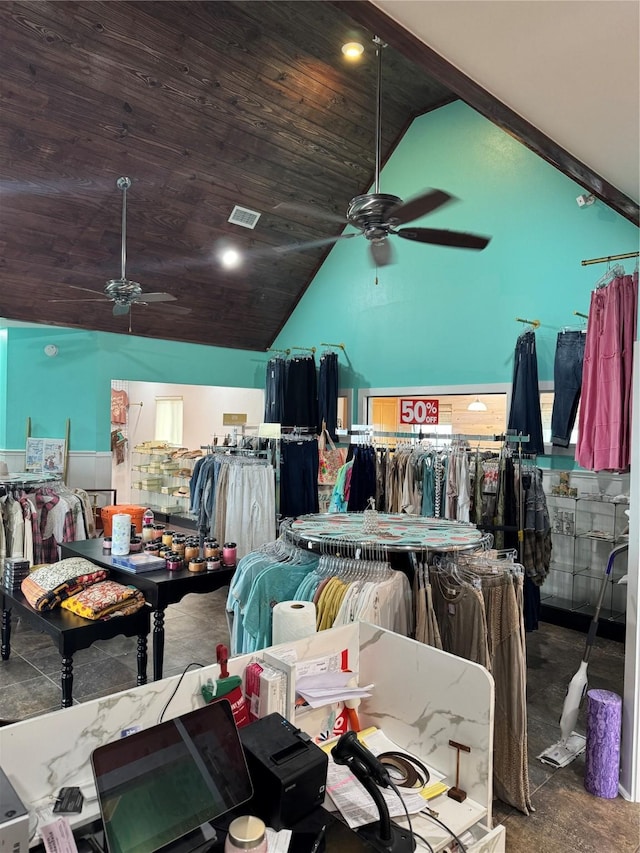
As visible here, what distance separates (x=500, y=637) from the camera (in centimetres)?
240

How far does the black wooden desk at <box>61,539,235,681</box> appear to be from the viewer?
3.24 m

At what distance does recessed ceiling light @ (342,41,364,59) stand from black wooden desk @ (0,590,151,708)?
4782 millimetres

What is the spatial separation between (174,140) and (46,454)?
4214mm

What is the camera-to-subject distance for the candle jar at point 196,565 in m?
3.45

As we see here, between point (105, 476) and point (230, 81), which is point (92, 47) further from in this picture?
point (105, 476)

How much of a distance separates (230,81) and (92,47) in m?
1.18

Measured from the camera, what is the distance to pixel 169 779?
126cm

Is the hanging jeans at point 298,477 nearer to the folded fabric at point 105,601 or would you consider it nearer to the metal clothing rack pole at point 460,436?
the metal clothing rack pole at point 460,436

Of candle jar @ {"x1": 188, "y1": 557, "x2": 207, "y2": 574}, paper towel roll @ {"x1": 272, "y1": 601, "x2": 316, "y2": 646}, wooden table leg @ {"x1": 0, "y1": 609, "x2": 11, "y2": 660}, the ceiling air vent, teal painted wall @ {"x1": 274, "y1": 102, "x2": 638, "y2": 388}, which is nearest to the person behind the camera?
paper towel roll @ {"x1": 272, "y1": 601, "x2": 316, "y2": 646}

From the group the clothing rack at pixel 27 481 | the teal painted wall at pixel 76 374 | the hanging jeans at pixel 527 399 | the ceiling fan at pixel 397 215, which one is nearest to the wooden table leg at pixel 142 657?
the clothing rack at pixel 27 481

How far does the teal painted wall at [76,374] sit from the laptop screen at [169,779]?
6.41 meters

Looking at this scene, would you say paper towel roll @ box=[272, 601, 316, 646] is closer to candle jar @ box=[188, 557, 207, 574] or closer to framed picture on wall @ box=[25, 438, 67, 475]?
candle jar @ box=[188, 557, 207, 574]

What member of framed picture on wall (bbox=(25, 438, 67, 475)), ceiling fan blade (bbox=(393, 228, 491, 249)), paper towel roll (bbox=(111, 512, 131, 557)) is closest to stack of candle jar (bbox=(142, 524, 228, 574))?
paper towel roll (bbox=(111, 512, 131, 557))

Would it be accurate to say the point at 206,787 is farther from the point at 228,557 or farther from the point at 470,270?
the point at 470,270
